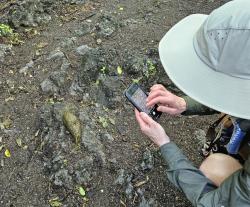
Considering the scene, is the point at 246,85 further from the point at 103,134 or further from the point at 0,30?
the point at 0,30

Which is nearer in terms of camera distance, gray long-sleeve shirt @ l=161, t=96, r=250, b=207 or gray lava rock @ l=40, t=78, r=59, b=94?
gray long-sleeve shirt @ l=161, t=96, r=250, b=207

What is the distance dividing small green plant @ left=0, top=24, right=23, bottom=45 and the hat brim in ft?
9.95

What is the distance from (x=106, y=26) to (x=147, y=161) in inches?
79.5

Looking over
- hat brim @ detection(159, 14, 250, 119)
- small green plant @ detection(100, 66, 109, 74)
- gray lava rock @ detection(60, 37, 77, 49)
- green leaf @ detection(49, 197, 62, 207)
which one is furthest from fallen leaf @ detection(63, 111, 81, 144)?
hat brim @ detection(159, 14, 250, 119)

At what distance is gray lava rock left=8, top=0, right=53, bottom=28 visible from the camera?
5.22 metres

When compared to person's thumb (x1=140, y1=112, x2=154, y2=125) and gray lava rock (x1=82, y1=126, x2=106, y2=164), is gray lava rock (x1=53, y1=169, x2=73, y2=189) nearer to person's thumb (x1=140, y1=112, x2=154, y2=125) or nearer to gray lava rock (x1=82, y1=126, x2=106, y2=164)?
gray lava rock (x1=82, y1=126, x2=106, y2=164)

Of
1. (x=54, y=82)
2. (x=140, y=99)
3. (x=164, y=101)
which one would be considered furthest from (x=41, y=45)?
(x=164, y=101)

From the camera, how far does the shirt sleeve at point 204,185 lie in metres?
2.29

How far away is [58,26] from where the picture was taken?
5.28 metres

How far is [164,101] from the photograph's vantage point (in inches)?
114

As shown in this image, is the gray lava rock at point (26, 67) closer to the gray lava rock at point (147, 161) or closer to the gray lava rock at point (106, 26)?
the gray lava rock at point (106, 26)

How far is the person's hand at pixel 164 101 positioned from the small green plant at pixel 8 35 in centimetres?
263

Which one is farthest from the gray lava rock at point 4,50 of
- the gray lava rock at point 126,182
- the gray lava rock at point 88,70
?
the gray lava rock at point 126,182

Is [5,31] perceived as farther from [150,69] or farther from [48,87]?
[150,69]
